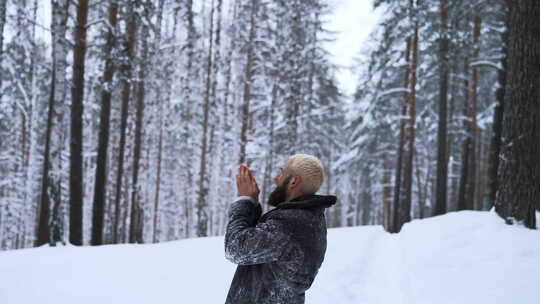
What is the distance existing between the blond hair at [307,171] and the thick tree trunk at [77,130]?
8.31 metres

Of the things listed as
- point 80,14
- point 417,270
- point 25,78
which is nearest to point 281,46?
point 80,14

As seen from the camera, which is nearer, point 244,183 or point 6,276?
point 244,183

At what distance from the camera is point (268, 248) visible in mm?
2002

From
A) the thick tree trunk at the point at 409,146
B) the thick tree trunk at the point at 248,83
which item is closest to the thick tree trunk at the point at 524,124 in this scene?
the thick tree trunk at the point at 409,146

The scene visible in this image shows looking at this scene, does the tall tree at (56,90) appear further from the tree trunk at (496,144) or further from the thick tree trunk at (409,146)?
the thick tree trunk at (409,146)

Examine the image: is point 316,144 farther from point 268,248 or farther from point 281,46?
point 268,248

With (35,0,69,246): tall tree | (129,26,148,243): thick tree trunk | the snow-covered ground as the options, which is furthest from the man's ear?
(129,26,148,243): thick tree trunk

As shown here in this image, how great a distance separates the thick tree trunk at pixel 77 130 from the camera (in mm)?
9117

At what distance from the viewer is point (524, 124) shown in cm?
700

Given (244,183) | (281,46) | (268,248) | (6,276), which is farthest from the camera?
(281,46)

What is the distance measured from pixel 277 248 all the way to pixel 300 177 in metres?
0.42

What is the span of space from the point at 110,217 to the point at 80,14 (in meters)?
7.77

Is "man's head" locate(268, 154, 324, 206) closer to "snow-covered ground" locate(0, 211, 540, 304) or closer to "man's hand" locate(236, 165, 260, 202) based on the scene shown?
"man's hand" locate(236, 165, 260, 202)

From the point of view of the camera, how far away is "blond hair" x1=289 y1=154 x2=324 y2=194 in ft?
7.14
